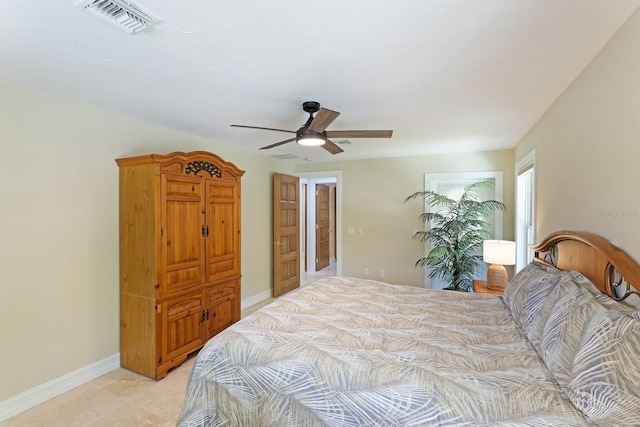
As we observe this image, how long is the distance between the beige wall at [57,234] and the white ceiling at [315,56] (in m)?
0.23

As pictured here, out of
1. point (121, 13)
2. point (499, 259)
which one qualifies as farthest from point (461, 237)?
point (121, 13)

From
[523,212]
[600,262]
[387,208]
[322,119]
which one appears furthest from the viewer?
[387,208]

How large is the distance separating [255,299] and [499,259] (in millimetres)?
3346

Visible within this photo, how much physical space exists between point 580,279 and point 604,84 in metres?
1.06

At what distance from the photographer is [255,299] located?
4.57m

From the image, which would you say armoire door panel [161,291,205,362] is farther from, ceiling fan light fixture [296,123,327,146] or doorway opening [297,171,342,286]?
doorway opening [297,171,342,286]

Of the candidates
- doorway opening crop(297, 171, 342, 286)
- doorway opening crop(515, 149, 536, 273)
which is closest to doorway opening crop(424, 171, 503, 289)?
doorway opening crop(515, 149, 536, 273)

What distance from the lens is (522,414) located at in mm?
1104

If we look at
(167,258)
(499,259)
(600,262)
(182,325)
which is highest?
(600,262)

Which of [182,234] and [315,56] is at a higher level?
[315,56]

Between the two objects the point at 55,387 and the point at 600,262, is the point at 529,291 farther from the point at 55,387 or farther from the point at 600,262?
the point at 55,387

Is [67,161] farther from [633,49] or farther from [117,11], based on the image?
Answer: [633,49]

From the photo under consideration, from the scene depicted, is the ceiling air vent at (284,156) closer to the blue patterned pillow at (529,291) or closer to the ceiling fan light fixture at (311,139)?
the ceiling fan light fixture at (311,139)

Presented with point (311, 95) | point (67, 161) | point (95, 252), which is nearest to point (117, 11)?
point (311, 95)
